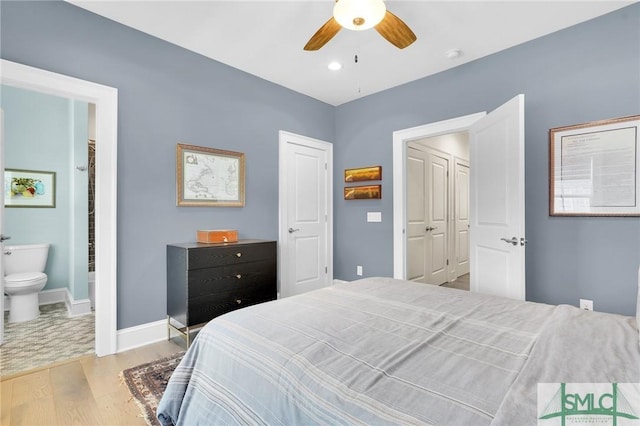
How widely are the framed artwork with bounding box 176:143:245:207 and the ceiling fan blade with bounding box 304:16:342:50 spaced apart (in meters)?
1.44

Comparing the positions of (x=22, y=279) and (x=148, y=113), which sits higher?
(x=148, y=113)

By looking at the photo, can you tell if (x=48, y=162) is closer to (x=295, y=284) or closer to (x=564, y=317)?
(x=295, y=284)

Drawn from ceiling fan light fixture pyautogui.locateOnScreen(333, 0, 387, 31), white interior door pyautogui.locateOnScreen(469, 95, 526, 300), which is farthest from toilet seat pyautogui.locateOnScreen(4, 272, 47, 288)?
white interior door pyautogui.locateOnScreen(469, 95, 526, 300)

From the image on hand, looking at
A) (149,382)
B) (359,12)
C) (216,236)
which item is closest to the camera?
(359,12)

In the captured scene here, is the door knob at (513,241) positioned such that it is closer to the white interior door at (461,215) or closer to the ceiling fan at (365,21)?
the ceiling fan at (365,21)

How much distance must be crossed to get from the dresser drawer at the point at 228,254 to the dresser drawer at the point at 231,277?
0.14 feet

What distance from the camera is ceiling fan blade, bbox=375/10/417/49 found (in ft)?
6.84

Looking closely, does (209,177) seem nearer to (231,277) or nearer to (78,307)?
(231,277)

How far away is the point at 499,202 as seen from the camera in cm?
278

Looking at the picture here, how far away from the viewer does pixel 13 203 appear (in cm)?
362

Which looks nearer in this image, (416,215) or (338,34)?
(338,34)

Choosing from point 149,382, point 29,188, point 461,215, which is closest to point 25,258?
point 29,188

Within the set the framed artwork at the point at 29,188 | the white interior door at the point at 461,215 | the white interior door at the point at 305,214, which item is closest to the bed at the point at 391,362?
the white interior door at the point at 305,214

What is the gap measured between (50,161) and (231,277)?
2971mm
